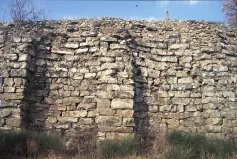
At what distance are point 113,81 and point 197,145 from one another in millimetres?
2780

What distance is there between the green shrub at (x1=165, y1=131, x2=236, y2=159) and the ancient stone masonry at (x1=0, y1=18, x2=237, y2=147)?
0.71 metres

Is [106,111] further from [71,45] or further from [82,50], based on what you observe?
[71,45]

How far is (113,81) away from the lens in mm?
7320

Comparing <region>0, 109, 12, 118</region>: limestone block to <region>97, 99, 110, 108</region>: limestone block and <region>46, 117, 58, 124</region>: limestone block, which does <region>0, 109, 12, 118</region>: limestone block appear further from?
<region>97, 99, 110, 108</region>: limestone block

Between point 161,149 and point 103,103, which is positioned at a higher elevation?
point 103,103

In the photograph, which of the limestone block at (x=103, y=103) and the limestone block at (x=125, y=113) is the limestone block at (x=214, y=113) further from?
the limestone block at (x=103, y=103)

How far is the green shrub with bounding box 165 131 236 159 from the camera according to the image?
614 cm

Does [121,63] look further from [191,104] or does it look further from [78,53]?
[191,104]

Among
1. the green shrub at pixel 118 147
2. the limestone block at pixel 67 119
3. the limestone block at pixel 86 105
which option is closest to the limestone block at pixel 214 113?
the green shrub at pixel 118 147

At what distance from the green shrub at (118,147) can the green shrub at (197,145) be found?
89 centimetres

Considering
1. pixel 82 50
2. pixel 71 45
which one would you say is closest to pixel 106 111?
pixel 82 50

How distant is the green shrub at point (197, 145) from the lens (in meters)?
6.14

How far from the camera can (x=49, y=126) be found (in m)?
7.30

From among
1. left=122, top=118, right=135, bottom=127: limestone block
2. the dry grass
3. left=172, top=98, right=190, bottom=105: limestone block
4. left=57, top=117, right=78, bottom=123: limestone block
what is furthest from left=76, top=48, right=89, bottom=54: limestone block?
left=172, top=98, right=190, bottom=105: limestone block
